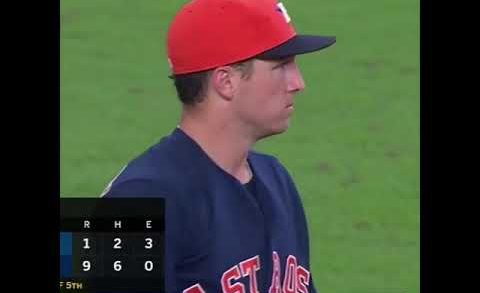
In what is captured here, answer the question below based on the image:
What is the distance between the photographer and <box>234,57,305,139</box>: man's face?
10.6ft

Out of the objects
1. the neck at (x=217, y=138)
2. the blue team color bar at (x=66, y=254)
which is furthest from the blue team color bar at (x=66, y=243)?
the neck at (x=217, y=138)

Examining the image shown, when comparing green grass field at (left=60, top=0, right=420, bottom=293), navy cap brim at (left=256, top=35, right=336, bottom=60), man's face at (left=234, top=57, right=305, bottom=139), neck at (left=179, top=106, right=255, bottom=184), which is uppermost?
navy cap brim at (left=256, top=35, right=336, bottom=60)

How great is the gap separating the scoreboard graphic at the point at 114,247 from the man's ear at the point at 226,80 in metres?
0.34

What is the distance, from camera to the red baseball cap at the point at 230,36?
3219mm

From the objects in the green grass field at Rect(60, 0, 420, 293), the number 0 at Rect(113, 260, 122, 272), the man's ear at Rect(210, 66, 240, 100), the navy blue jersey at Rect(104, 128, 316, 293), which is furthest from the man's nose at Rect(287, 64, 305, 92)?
the green grass field at Rect(60, 0, 420, 293)

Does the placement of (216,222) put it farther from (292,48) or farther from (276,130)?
(292,48)

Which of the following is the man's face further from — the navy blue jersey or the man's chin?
Answer: the navy blue jersey

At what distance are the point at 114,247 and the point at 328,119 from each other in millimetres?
4313

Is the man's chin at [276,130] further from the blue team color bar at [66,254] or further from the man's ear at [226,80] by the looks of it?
the blue team color bar at [66,254]

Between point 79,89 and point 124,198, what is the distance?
15.2 feet

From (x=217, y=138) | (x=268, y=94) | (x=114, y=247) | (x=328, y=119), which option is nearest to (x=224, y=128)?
(x=217, y=138)
